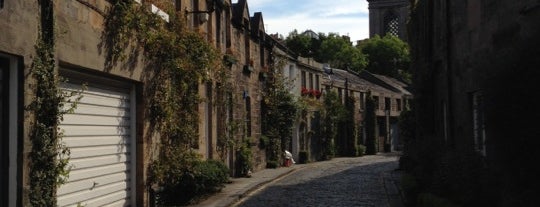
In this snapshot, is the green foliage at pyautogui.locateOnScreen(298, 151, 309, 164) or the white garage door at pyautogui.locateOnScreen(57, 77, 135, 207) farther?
the green foliage at pyautogui.locateOnScreen(298, 151, 309, 164)

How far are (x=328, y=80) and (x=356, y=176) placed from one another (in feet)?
59.8

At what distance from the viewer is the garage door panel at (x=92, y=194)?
9358 millimetres

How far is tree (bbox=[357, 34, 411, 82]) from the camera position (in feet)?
238

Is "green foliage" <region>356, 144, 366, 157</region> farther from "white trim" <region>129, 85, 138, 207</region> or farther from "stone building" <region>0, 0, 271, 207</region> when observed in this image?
"white trim" <region>129, 85, 138, 207</region>

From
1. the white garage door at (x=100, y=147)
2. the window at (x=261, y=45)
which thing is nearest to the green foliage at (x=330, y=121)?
the window at (x=261, y=45)

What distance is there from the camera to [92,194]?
34.1 ft

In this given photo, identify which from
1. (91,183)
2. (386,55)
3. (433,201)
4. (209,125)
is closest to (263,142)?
(209,125)

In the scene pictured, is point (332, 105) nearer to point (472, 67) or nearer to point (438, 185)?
point (472, 67)

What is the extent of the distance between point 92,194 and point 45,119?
2.53 metres

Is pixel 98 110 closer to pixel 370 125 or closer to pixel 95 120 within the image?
pixel 95 120

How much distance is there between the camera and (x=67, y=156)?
9.20m

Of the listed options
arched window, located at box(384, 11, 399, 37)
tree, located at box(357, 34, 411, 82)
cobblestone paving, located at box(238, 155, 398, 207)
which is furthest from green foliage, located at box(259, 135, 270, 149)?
arched window, located at box(384, 11, 399, 37)

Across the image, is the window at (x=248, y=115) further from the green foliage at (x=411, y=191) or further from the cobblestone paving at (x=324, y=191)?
the green foliage at (x=411, y=191)

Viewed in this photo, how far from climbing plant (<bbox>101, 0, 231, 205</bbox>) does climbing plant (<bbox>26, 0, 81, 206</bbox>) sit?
8.70 ft
